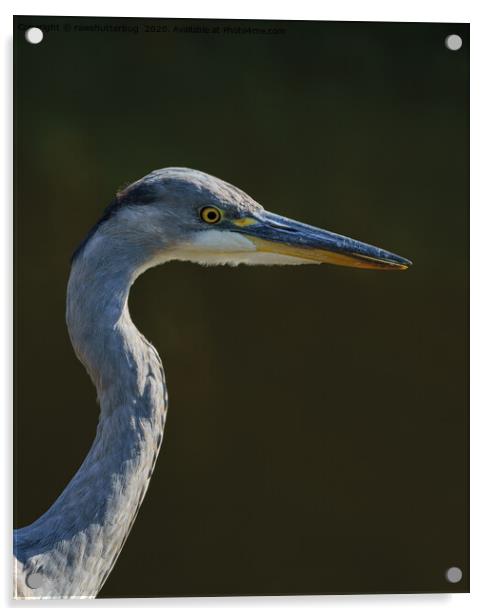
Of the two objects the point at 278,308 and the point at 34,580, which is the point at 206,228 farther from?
the point at 34,580

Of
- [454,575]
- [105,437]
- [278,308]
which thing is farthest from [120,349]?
[454,575]

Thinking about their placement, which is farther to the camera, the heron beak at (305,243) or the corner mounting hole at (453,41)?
the corner mounting hole at (453,41)

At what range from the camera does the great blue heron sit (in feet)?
6.13

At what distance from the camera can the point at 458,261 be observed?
230 cm

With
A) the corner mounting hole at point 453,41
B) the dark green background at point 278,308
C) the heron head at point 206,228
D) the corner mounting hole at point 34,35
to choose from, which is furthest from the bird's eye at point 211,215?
the corner mounting hole at point 453,41

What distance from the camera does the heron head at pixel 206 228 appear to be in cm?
192

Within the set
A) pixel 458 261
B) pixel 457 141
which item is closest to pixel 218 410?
pixel 458 261

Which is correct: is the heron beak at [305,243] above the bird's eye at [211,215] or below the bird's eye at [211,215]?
below

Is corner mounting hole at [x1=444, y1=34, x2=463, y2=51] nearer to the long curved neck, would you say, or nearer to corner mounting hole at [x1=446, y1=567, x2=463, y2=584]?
the long curved neck

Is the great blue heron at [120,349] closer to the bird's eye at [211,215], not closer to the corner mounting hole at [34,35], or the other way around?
the bird's eye at [211,215]

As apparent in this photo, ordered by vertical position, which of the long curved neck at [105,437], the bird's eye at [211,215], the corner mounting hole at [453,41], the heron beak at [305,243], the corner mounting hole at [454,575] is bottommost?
the corner mounting hole at [454,575]

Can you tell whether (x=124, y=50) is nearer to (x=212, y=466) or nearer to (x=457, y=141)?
(x=457, y=141)

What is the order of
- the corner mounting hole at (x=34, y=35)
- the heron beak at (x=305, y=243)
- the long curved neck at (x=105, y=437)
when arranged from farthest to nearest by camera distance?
the corner mounting hole at (x=34, y=35)
the heron beak at (x=305, y=243)
the long curved neck at (x=105, y=437)

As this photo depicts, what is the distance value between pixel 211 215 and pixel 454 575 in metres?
1.19
